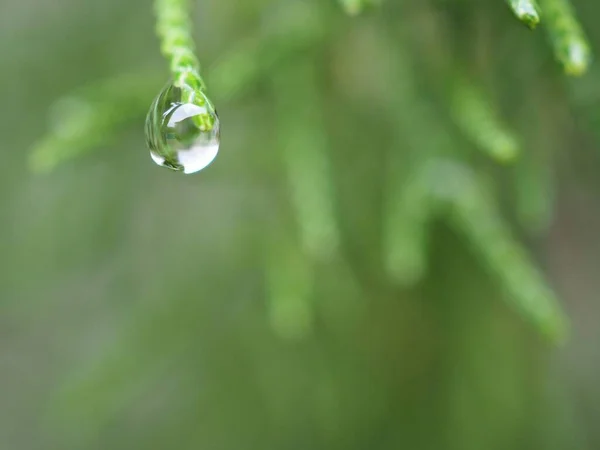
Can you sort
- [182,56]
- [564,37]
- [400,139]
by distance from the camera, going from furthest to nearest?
[400,139] < [564,37] < [182,56]

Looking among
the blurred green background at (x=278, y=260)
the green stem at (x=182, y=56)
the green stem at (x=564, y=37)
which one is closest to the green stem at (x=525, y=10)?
the green stem at (x=564, y=37)

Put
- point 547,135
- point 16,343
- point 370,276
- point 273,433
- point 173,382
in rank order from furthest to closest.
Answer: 1. point 16,343
2. point 173,382
3. point 273,433
4. point 370,276
5. point 547,135

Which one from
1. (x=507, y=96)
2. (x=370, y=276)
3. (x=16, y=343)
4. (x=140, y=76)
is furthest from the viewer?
(x=16, y=343)

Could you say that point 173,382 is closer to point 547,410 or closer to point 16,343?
point 16,343

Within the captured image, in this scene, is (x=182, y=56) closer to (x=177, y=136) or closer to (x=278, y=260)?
(x=177, y=136)

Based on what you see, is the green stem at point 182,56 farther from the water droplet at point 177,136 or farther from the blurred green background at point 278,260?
the blurred green background at point 278,260

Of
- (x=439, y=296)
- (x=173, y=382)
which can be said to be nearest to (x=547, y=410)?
(x=439, y=296)

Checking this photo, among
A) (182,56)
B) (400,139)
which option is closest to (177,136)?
(182,56)
